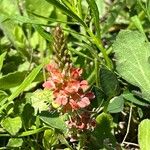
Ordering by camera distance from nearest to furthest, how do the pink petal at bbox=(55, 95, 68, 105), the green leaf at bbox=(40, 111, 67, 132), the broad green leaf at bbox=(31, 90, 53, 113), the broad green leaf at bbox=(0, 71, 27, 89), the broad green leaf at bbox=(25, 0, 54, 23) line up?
the pink petal at bbox=(55, 95, 68, 105) → the green leaf at bbox=(40, 111, 67, 132) → the broad green leaf at bbox=(31, 90, 53, 113) → the broad green leaf at bbox=(0, 71, 27, 89) → the broad green leaf at bbox=(25, 0, 54, 23)

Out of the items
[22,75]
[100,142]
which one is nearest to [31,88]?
[22,75]

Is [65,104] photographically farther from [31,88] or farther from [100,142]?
[31,88]

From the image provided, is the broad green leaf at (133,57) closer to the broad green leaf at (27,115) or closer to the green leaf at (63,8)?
the green leaf at (63,8)

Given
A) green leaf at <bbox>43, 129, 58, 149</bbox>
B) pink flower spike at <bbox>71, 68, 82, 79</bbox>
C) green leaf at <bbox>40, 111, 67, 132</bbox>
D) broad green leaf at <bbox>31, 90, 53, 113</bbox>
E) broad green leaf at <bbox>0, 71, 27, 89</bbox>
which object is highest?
pink flower spike at <bbox>71, 68, 82, 79</bbox>

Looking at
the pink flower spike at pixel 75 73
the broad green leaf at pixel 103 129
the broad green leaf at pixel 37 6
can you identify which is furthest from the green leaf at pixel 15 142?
the broad green leaf at pixel 37 6

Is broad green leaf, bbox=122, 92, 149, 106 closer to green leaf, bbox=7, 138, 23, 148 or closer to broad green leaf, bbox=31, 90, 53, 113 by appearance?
broad green leaf, bbox=31, 90, 53, 113

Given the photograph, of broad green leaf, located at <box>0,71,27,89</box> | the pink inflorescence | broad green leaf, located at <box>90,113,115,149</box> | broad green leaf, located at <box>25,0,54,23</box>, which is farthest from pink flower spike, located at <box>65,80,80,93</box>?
broad green leaf, located at <box>25,0,54,23</box>
